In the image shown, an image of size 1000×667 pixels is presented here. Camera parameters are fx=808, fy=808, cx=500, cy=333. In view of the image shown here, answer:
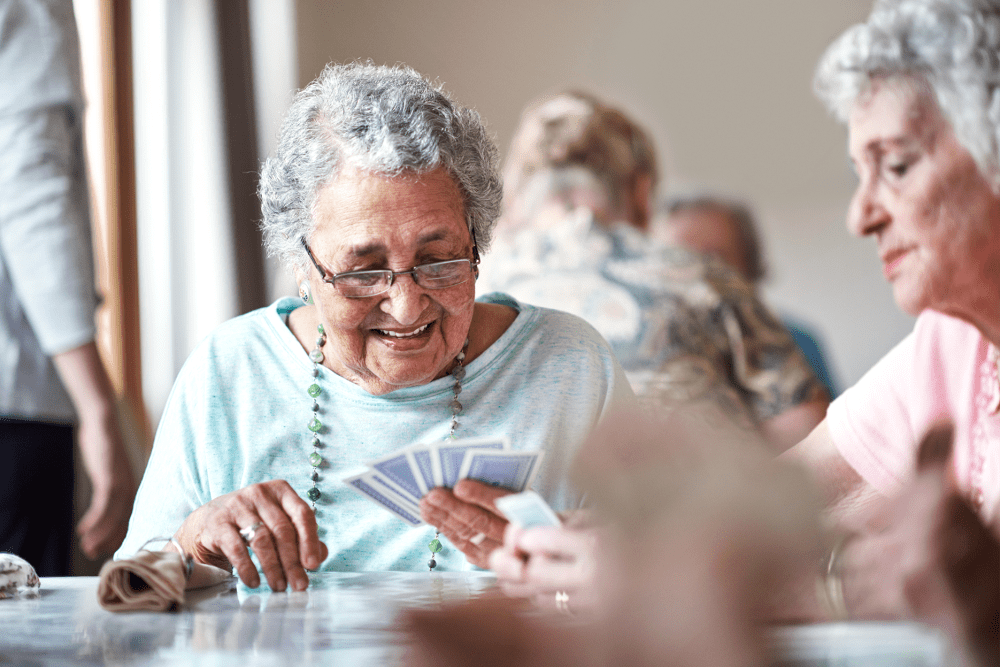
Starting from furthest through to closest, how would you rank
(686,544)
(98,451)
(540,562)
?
(98,451), (540,562), (686,544)

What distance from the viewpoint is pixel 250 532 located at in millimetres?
1056

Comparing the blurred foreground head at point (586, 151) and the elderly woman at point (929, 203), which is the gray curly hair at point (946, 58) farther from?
the blurred foreground head at point (586, 151)

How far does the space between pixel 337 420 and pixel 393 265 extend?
32cm

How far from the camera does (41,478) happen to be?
2406mm

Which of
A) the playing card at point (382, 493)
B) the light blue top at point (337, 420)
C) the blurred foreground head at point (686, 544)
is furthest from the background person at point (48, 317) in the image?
the blurred foreground head at point (686, 544)

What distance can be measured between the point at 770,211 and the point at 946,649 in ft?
9.56

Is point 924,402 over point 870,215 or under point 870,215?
under

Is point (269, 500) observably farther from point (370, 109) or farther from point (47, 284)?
point (47, 284)

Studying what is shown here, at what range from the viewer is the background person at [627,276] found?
9.09ft

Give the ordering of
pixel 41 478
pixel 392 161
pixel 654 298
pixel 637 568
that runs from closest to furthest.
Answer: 1. pixel 637 568
2. pixel 392 161
3. pixel 41 478
4. pixel 654 298

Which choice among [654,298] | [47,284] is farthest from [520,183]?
[47,284]

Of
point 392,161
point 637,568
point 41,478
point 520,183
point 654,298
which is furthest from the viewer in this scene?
point 520,183

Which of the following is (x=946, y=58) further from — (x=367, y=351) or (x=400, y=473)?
(x=367, y=351)

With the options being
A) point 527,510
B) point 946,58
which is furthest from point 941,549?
point 946,58
